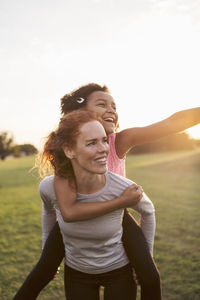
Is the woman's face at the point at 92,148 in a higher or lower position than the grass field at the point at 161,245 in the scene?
higher

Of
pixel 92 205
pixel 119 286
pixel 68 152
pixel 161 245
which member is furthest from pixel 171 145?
pixel 92 205

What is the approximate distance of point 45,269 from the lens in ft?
8.64

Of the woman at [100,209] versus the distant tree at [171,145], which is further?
the distant tree at [171,145]

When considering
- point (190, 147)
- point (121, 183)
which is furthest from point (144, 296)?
point (190, 147)

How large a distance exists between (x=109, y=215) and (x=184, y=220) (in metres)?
7.23

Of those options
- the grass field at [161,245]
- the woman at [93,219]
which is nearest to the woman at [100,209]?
the woman at [93,219]

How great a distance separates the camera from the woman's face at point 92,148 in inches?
85.2

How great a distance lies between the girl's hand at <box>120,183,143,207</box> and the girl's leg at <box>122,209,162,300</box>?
363mm

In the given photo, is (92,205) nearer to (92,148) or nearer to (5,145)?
(92,148)

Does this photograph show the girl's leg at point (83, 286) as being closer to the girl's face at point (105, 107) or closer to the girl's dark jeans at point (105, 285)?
the girl's dark jeans at point (105, 285)

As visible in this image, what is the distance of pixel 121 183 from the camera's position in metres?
2.28

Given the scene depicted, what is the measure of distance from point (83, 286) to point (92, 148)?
3.74 ft

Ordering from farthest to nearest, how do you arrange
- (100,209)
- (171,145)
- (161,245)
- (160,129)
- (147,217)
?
1. (171,145)
2. (161,245)
3. (147,217)
4. (160,129)
5. (100,209)

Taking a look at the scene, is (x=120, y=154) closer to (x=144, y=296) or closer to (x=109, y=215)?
(x=109, y=215)
